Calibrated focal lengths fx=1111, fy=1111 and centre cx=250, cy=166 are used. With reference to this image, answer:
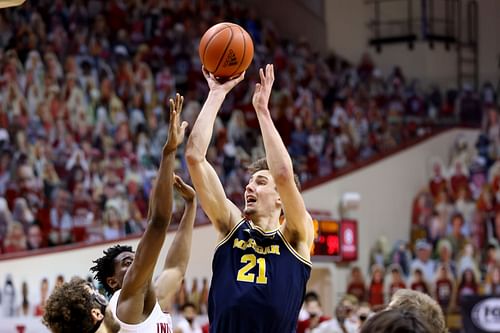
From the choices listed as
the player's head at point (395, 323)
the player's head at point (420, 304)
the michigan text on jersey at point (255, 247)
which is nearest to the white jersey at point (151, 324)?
the michigan text on jersey at point (255, 247)

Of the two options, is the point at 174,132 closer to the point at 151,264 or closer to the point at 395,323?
the point at 151,264

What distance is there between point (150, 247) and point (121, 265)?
555 mm

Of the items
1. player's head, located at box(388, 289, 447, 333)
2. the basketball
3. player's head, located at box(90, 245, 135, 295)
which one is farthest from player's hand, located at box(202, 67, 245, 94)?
player's head, located at box(388, 289, 447, 333)

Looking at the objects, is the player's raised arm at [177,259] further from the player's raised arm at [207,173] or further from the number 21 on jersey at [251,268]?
the number 21 on jersey at [251,268]

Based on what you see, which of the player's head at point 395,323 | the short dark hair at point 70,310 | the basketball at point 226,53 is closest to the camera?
the player's head at point 395,323

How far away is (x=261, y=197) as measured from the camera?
215 inches

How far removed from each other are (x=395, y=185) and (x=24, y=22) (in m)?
7.20

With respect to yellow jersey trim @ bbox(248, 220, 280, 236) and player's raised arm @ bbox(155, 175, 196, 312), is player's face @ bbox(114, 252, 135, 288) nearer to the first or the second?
player's raised arm @ bbox(155, 175, 196, 312)

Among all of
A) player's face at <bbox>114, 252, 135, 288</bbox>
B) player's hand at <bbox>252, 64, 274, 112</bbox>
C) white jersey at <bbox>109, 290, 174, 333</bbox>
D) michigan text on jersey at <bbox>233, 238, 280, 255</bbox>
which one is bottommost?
white jersey at <bbox>109, 290, 174, 333</bbox>

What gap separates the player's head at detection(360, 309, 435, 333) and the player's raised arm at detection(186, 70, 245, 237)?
7.55 ft

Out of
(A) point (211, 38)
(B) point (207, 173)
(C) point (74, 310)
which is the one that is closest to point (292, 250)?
(B) point (207, 173)

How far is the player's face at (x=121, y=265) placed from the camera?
5.05m

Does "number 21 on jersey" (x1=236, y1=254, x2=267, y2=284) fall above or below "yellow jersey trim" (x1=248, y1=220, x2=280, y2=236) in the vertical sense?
below

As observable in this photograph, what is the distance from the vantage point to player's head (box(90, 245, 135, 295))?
16.6ft
